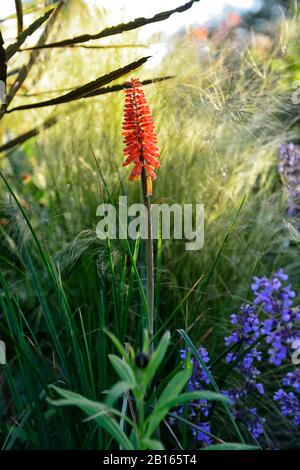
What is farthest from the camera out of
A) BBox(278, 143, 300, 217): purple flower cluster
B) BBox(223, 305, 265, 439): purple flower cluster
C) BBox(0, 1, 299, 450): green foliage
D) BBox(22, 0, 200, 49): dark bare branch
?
BBox(278, 143, 300, 217): purple flower cluster

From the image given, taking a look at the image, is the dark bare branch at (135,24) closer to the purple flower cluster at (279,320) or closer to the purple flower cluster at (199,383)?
the purple flower cluster at (279,320)

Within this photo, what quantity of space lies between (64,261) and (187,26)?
144cm

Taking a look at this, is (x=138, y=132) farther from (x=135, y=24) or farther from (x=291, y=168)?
(x=291, y=168)

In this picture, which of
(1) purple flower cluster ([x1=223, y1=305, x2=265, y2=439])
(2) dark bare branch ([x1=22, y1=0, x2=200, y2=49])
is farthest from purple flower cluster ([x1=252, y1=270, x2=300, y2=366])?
(2) dark bare branch ([x1=22, y1=0, x2=200, y2=49])

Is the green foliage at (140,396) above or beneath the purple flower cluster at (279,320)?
beneath

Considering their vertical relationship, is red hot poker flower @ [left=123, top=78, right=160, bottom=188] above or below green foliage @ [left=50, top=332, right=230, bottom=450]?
above

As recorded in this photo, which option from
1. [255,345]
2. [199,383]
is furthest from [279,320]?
[199,383]

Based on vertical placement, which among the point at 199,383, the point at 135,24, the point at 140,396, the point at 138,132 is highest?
the point at 135,24

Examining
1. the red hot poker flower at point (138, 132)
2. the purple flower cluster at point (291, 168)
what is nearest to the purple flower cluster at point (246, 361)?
the red hot poker flower at point (138, 132)

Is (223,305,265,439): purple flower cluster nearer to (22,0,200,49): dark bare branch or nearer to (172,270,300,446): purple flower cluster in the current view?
(172,270,300,446): purple flower cluster

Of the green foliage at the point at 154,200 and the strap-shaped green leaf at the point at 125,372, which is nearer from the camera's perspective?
the strap-shaped green leaf at the point at 125,372

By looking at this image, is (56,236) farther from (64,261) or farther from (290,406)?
(290,406)

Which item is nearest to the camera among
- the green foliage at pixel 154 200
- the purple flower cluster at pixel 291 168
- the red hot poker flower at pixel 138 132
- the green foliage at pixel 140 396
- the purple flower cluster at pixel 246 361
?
the green foliage at pixel 140 396
